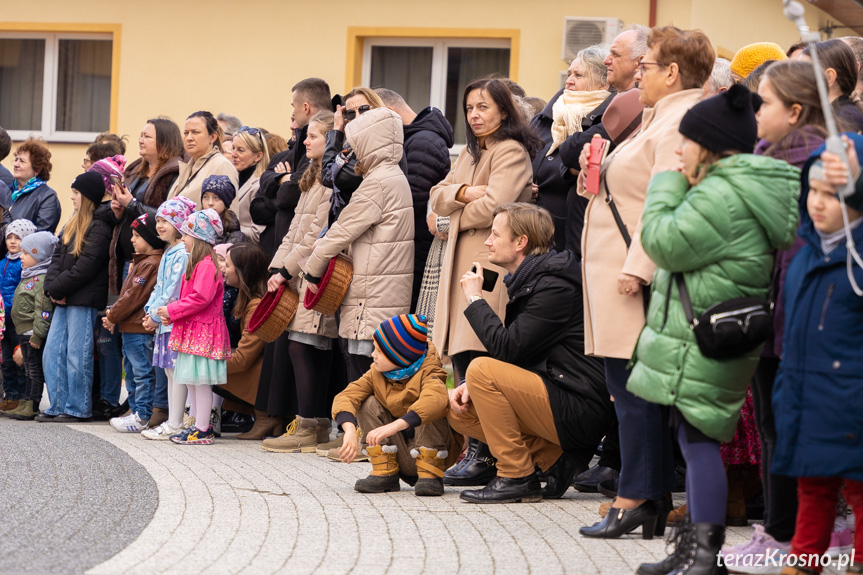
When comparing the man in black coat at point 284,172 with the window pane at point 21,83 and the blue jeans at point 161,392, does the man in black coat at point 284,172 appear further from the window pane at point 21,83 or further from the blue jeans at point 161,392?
the window pane at point 21,83

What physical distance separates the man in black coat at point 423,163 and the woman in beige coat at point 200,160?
2000 mm

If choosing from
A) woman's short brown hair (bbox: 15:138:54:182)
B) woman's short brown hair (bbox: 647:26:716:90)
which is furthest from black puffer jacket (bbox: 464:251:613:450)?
woman's short brown hair (bbox: 15:138:54:182)

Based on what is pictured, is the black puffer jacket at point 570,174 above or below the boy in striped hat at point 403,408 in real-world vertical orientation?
above

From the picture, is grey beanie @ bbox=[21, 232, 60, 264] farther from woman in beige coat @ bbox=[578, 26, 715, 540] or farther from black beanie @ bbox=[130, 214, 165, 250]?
woman in beige coat @ bbox=[578, 26, 715, 540]

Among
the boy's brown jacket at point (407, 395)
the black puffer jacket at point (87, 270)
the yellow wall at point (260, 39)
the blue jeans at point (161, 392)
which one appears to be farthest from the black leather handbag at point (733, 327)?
the yellow wall at point (260, 39)

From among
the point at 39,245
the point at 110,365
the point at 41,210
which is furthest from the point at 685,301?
the point at 41,210

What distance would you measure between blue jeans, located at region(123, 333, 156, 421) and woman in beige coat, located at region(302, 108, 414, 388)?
2.13 meters

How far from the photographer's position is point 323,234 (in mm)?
8398

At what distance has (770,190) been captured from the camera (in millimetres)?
4484

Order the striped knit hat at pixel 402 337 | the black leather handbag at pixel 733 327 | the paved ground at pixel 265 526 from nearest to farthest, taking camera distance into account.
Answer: the black leather handbag at pixel 733 327 < the paved ground at pixel 265 526 < the striped knit hat at pixel 402 337

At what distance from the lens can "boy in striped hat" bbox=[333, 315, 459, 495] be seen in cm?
656

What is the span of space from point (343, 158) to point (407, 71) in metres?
7.77

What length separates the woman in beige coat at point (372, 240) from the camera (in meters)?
8.01

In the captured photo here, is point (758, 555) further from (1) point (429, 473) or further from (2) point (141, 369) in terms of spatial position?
(2) point (141, 369)
